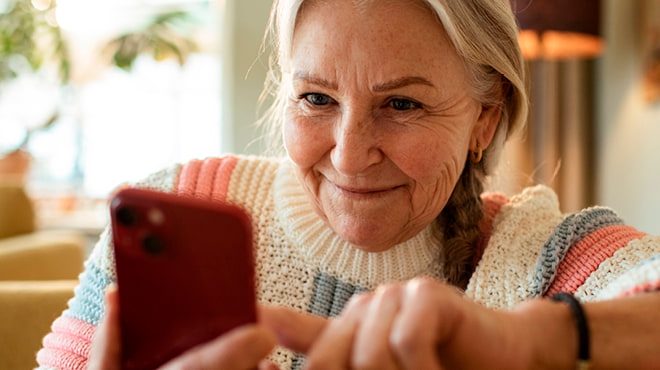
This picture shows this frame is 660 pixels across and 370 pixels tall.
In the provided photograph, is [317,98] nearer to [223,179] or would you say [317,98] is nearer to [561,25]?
[223,179]

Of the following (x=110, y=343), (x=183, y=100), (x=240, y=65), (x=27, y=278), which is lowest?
(x=27, y=278)

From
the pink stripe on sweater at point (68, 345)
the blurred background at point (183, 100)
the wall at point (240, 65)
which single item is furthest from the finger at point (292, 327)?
Result: the wall at point (240, 65)

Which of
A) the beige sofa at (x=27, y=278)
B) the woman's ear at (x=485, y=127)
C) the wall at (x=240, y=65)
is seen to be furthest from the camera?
the wall at (x=240, y=65)

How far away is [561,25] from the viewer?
2.91 m

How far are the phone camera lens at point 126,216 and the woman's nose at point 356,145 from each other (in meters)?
0.50

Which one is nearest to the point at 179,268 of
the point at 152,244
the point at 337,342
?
the point at 152,244

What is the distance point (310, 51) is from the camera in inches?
38.4

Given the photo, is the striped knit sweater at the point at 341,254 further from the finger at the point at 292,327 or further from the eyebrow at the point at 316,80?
the finger at the point at 292,327

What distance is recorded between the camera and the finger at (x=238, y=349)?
19.1 inches

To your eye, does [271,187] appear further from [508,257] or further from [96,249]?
[508,257]

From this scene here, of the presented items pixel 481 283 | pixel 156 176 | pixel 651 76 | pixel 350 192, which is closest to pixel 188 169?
pixel 156 176

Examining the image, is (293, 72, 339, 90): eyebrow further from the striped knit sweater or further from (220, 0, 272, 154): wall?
(220, 0, 272, 154): wall

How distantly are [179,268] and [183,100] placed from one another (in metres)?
5.26

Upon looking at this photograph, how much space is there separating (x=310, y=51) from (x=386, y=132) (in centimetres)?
16
